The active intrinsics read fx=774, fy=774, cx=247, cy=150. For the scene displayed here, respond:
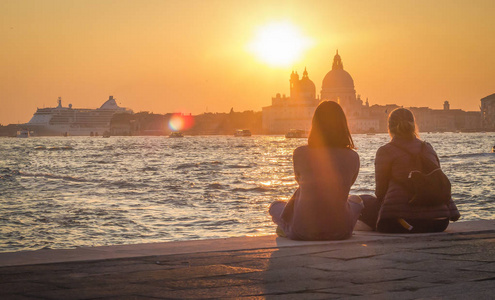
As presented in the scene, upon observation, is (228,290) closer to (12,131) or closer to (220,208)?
(220,208)

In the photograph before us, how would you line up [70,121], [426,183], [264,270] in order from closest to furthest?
1. [264,270]
2. [426,183]
3. [70,121]

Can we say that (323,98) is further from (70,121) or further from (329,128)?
(329,128)

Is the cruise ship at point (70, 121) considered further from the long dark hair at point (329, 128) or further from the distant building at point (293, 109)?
the long dark hair at point (329, 128)

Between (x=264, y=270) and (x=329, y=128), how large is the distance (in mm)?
1114

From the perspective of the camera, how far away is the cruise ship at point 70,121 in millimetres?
146250

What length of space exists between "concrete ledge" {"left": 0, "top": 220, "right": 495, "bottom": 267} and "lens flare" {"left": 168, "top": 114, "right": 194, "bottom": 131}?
153 m

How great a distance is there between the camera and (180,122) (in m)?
160

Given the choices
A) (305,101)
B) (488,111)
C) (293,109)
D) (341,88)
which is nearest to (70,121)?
(293,109)

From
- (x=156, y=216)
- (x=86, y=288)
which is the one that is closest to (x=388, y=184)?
(x=86, y=288)

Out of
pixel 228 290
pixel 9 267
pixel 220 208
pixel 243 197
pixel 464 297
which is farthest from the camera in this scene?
pixel 243 197

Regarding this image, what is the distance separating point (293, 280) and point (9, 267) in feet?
3.84

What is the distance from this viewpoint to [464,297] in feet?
8.41

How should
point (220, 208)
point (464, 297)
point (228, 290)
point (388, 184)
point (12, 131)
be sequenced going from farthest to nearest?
point (12, 131)
point (220, 208)
point (388, 184)
point (228, 290)
point (464, 297)

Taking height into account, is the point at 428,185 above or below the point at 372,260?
above
